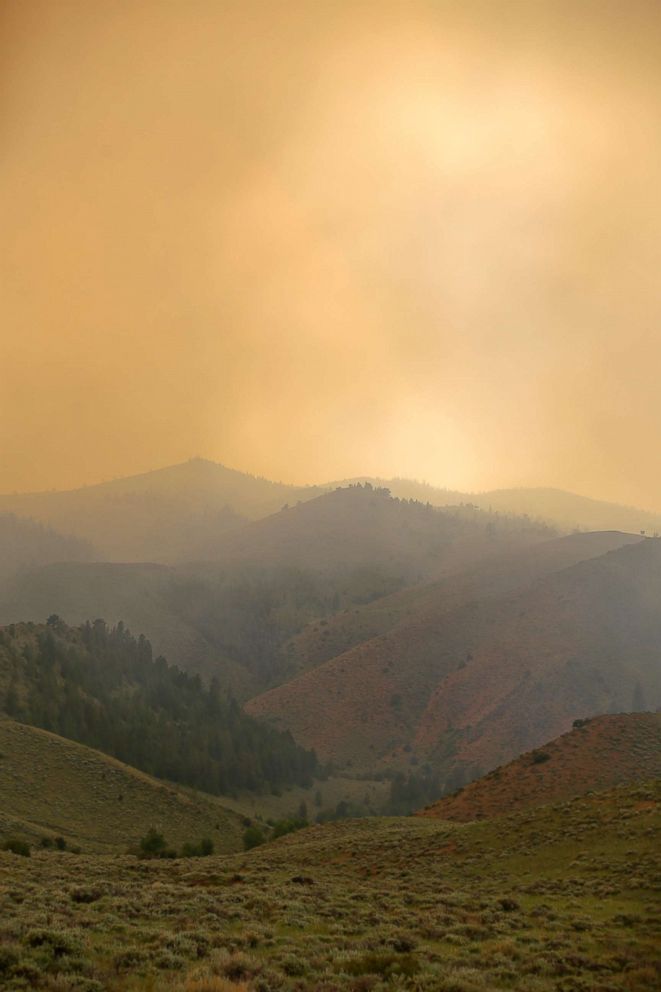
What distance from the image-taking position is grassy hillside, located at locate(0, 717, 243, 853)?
64.1m

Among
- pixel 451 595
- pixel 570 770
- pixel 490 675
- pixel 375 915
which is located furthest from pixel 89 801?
pixel 451 595

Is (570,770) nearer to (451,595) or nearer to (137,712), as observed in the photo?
(137,712)

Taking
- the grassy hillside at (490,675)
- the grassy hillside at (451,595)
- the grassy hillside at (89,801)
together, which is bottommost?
the grassy hillside at (89,801)

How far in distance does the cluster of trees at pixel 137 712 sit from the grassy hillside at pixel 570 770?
193ft

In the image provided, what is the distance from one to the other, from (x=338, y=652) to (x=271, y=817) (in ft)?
271

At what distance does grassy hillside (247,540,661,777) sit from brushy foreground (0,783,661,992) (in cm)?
9267

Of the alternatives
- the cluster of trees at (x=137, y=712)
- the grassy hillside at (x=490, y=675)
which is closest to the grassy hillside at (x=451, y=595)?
the grassy hillside at (x=490, y=675)

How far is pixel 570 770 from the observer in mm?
53438

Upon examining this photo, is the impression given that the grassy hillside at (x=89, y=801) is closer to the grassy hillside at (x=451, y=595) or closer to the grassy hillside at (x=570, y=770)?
the grassy hillside at (x=570, y=770)

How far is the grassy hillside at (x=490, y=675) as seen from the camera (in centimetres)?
13050

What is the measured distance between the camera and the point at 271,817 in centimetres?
10656

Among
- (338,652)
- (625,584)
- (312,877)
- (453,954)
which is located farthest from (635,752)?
(338,652)

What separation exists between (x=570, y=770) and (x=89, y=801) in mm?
40351

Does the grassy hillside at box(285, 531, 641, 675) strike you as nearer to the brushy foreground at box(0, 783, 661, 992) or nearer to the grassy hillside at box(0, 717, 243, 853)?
the grassy hillside at box(0, 717, 243, 853)
